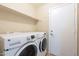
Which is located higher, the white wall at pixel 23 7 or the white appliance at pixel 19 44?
the white wall at pixel 23 7

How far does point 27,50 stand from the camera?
1043 millimetres

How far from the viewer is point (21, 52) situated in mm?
946

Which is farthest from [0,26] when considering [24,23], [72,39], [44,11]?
[72,39]

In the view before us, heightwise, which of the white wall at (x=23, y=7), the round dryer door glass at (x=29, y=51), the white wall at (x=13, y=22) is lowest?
the round dryer door glass at (x=29, y=51)

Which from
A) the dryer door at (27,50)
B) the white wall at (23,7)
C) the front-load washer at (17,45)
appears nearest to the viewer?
the front-load washer at (17,45)

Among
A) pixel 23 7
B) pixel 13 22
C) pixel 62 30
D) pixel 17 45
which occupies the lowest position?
pixel 17 45

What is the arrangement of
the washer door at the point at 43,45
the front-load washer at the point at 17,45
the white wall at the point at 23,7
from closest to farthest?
the front-load washer at the point at 17,45 → the white wall at the point at 23,7 → the washer door at the point at 43,45

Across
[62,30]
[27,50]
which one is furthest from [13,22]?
[62,30]

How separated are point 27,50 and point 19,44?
0.19 m

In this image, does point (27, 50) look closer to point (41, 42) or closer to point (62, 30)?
point (41, 42)

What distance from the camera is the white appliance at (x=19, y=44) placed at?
80 cm

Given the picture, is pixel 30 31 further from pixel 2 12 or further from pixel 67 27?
pixel 67 27

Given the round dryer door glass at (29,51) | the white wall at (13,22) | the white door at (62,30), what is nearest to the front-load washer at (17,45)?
the round dryer door glass at (29,51)

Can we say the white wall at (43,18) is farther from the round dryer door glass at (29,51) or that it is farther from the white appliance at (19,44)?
the round dryer door glass at (29,51)
